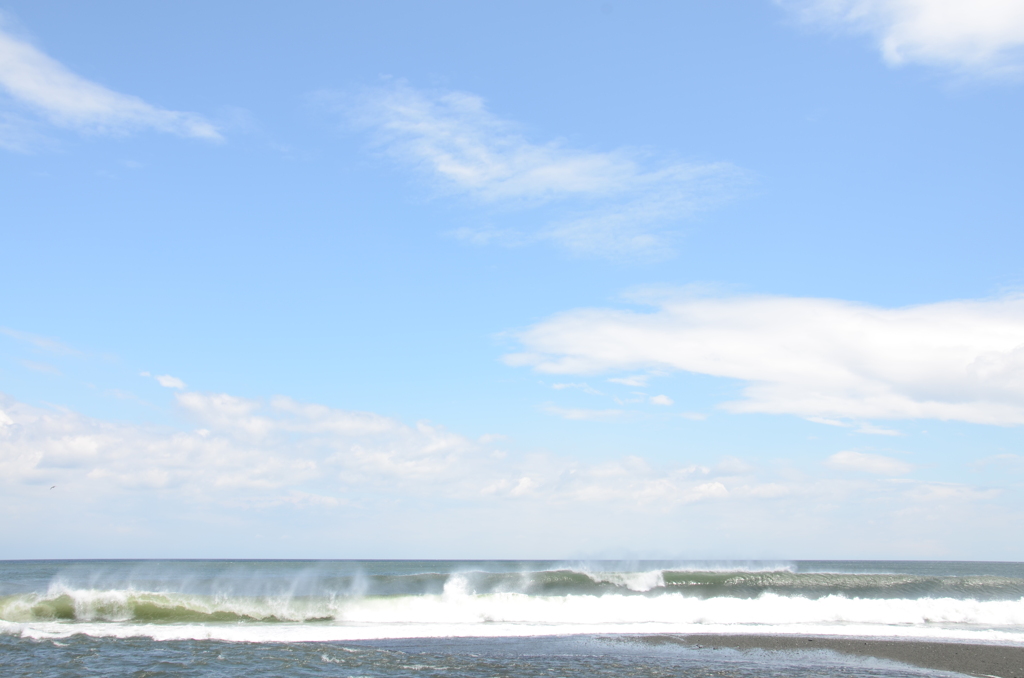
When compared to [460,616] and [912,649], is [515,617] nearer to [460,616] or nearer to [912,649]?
[460,616]

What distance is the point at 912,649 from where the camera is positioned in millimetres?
18562

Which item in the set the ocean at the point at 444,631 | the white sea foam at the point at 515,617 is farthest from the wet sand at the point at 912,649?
the white sea foam at the point at 515,617

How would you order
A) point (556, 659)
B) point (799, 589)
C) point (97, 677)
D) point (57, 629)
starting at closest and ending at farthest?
point (97, 677) < point (556, 659) < point (57, 629) < point (799, 589)

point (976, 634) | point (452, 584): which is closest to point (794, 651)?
point (976, 634)

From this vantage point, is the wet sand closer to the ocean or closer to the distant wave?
the ocean

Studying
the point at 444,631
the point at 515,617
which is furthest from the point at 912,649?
the point at 444,631

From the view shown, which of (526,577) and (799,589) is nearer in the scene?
(799,589)

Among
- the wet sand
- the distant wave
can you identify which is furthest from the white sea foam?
the wet sand

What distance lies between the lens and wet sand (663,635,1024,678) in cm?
1650

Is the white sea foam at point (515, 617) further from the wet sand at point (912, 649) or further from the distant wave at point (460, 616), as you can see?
the wet sand at point (912, 649)

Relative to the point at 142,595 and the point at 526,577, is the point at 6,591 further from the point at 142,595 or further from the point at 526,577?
the point at 526,577

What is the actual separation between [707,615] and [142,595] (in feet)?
71.2

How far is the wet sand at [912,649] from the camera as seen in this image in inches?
650

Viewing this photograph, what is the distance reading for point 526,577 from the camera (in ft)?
130
